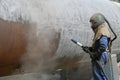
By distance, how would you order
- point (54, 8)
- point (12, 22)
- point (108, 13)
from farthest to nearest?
point (108, 13), point (54, 8), point (12, 22)

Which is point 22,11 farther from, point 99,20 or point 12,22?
point 99,20

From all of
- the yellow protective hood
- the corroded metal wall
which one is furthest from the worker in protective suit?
the corroded metal wall

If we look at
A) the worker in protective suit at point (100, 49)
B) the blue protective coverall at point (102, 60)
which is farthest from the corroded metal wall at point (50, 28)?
the blue protective coverall at point (102, 60)

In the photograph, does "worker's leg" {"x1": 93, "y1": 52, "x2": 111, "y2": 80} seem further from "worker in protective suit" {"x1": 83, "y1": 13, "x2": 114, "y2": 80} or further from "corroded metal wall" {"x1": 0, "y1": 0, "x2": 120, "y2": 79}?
"corroded metal wall" {"x1": 0, "y1": 0, "x2": 120, "y2": 79}

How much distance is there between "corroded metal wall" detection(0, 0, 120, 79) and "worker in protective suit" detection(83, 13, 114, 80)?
25 cm

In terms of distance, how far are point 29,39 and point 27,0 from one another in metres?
0.38

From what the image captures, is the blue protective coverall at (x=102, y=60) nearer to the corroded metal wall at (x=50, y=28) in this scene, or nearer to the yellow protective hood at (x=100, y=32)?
the yellow protective hood at (x=100, y=32)

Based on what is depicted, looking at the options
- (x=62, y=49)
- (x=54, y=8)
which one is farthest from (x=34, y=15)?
(x=62, y=49)

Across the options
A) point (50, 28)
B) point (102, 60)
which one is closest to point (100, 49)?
point (102, 60)

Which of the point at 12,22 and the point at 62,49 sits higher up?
the point at 12,22

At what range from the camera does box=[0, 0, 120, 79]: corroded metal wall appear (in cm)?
321

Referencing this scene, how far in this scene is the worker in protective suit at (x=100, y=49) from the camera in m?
3.83

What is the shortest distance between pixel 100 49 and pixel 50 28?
644mm

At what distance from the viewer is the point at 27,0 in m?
3.31
